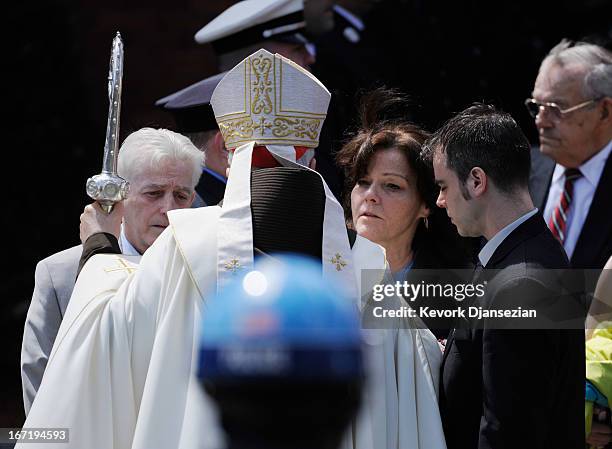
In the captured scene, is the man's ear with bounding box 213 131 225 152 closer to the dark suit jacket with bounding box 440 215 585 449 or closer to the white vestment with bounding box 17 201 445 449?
A: the white vestment with bounding box 17 201 445 449

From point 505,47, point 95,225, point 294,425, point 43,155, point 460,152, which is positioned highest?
Result: point 505,47

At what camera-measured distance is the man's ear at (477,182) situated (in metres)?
3.40

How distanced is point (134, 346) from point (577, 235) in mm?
2745

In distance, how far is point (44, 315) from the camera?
3789 millimetres

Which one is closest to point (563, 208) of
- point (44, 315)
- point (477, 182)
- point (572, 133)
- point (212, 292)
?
point (572, 133)

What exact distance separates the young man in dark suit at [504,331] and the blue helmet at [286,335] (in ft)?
6.35

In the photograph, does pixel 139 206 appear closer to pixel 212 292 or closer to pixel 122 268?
pixel 122 268

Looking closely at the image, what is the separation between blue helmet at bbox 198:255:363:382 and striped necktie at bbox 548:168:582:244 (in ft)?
13.4

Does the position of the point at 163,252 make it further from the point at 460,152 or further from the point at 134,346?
the point at 460,152

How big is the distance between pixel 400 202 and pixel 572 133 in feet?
5.00

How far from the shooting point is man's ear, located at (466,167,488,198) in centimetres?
340

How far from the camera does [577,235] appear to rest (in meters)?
5.05

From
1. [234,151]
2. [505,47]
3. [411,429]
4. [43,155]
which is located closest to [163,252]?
[234,151]

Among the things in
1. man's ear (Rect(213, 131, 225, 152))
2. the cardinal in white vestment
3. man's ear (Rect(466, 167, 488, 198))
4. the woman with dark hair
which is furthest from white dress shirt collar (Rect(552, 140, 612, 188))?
the cardinal in white vestment
